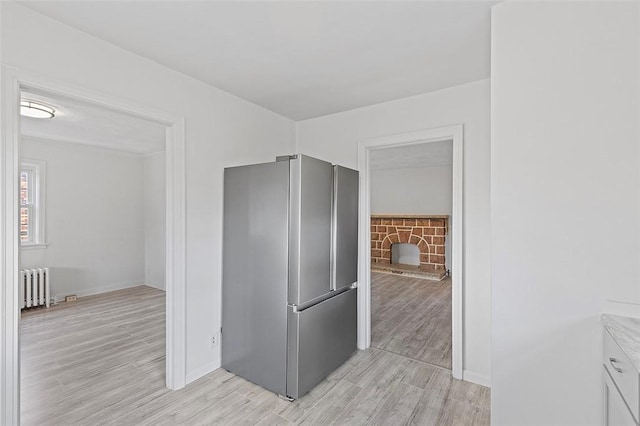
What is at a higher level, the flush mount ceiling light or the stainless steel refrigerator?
the flush mount ceiling light

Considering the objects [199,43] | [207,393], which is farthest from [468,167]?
[207,393]

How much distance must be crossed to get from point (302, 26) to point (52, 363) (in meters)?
3.50

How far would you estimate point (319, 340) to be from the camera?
2.40 metres

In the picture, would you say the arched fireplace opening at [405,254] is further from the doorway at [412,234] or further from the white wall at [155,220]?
the white wall at [155,220]

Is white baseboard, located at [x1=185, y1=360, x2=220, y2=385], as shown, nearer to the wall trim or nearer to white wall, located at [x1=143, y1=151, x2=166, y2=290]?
the wall trim

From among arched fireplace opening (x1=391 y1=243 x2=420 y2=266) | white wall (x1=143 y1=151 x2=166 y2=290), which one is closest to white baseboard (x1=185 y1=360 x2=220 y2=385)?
white wall (x1=143 y1=151 x2=166 y2=290)

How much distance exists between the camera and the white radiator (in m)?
4.18

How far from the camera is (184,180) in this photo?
2367mm

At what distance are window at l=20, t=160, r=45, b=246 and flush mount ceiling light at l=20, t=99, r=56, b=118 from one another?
5.87 feet

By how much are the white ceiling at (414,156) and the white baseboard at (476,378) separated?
3239 mm

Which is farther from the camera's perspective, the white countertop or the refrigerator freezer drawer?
the refrigerator freezer drawer

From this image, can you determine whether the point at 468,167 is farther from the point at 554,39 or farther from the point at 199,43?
the point at 199,43

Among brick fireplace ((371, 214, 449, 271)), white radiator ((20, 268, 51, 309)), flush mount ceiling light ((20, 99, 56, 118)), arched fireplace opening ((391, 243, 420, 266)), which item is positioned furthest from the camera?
arched fireplace opening ((391, 243, 420, 266))

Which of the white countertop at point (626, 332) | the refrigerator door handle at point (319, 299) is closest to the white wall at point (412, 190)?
the refrigerator door handle at point (319, 299)
